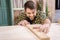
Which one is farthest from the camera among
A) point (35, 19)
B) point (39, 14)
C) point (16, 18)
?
point (16, 18)

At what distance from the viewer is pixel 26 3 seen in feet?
9.95

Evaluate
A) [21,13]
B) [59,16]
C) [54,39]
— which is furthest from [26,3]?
[54,39]

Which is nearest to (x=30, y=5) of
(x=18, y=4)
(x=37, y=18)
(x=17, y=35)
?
(x=37, y=18)

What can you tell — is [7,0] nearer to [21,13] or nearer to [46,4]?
[21,13]

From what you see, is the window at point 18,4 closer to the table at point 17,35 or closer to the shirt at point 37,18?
the shirt at point 37,18

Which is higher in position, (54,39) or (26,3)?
(26,3)

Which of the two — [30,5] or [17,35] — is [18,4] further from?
[17,35]

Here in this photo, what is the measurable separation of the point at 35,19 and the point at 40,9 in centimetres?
52

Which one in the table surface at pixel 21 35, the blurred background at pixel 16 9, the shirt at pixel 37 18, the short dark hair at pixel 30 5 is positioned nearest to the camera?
the table surface at pixel 21 35

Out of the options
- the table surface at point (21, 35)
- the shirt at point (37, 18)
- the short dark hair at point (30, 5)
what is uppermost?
the short dark hair at point (30, 5)

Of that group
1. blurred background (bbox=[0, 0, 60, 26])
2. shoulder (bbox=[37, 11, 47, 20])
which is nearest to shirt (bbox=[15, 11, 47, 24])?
shoulder (bbox=[37, 11, 47, 20])

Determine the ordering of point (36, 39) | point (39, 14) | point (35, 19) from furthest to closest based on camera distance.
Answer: point (39, 14), point (35, 19), point (36, 39)

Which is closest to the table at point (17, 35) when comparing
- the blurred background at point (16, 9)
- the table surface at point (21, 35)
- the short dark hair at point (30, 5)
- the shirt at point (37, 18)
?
the table surface at point (21, 35)

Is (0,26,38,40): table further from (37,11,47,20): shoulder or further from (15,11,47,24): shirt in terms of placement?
(37,11,47,20): shoulder
